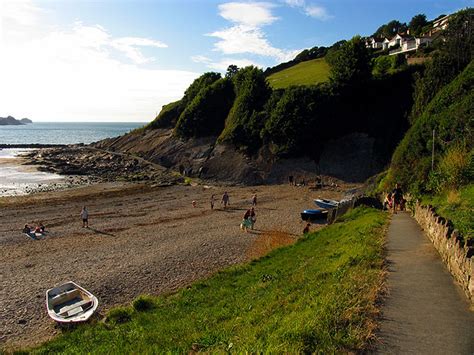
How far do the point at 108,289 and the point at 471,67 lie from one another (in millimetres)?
34974

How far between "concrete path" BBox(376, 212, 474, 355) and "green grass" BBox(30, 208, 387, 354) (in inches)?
16.3

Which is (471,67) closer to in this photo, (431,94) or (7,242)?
(431,94)

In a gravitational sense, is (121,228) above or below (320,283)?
below

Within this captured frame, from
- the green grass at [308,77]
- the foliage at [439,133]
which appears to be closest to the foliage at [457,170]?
the foliage at [439,133]

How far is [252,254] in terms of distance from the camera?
2205 centimetres

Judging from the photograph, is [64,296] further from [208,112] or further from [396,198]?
[208,112]

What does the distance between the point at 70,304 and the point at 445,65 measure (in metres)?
43.3

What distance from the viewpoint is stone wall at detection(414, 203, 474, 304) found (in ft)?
29.2

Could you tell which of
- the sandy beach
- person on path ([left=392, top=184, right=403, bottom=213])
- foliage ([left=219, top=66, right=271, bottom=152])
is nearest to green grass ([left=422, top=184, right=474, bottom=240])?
person on path ([left=392, top=184, right=403, bottom=213])

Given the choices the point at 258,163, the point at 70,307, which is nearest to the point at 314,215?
the point at 70,307

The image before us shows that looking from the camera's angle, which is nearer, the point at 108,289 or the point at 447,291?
the point at 447,291

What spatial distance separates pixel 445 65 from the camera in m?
42.4

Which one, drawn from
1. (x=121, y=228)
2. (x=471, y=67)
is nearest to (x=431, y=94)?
(x=471, y=67)

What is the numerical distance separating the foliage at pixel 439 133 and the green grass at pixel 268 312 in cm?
1163
